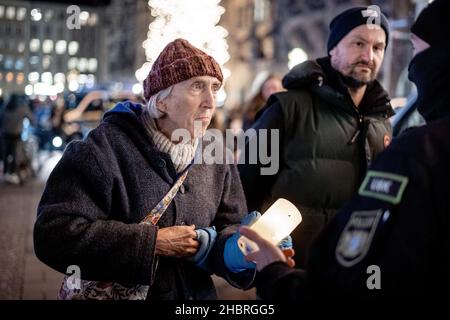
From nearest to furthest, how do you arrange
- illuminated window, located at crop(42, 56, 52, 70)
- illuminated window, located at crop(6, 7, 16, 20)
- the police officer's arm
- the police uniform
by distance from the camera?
the police uniform
the police officer's arm
illuminated window, located at crop(42, 56, 52, 70)
illuminated window, located at crop(6, 7, 16, 20)

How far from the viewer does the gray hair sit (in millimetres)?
2703

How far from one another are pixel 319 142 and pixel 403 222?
2.04 m

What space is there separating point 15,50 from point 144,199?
99159mm

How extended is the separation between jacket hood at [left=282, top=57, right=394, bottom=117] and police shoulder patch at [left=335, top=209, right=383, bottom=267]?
2.02 m

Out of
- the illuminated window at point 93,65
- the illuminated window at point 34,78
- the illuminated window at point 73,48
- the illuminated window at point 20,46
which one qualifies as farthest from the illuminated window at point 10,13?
the illuminated window at point 34,78

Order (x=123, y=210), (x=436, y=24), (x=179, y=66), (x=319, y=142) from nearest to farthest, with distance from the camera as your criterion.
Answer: (x=436, y=24) < (x=123, y=210) < (x=179, y=66) < (x=319, y=142)

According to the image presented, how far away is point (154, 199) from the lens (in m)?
2.60

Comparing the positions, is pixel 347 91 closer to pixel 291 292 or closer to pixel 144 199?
pixel 144 199

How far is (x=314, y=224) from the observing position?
11.2ft

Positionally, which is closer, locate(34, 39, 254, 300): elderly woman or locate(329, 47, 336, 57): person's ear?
locate(34, 39, 254, 300): elderly woman

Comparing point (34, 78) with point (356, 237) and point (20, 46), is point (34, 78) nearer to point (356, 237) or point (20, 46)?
point (20, 46)

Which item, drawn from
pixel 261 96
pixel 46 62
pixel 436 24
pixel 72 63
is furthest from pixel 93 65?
pixel 436 24

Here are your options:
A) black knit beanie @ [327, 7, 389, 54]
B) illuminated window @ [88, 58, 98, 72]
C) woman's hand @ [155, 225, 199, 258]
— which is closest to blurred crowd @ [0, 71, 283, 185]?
black knit beanie @ [327, 7, 389, 54]

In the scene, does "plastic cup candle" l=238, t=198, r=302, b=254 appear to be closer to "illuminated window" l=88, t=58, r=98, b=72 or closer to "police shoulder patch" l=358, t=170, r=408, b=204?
"police shoulder patch" l=358, t=170, r=408, b=204
